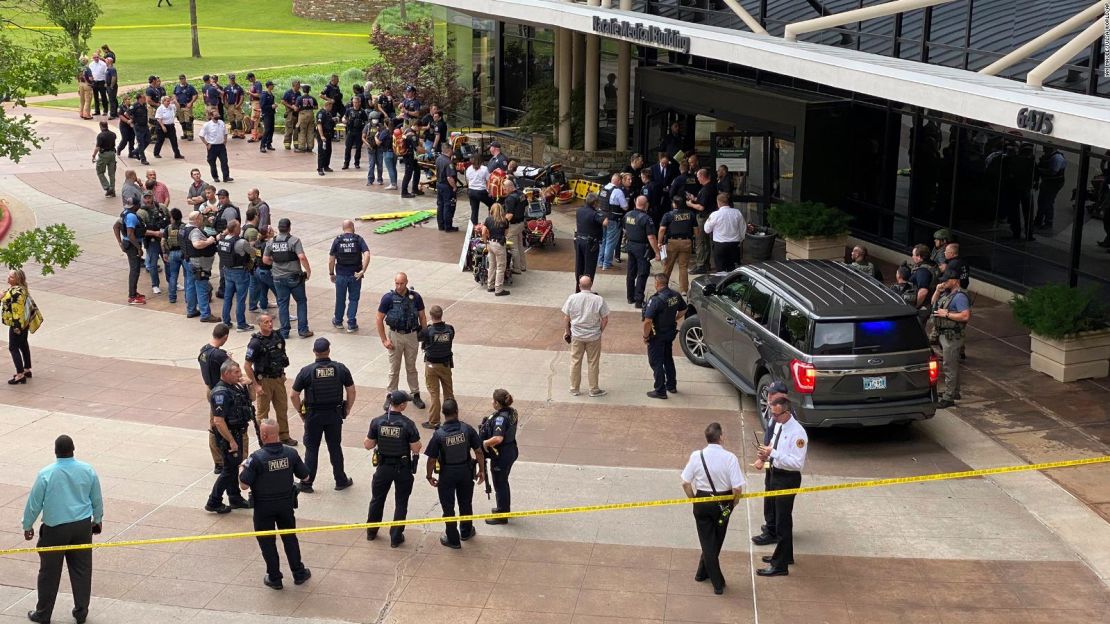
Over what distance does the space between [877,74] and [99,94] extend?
997 inches

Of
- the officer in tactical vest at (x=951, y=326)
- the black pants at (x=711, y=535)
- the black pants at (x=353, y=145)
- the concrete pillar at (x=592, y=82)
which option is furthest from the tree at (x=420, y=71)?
the black pants at (x=711, y=535)

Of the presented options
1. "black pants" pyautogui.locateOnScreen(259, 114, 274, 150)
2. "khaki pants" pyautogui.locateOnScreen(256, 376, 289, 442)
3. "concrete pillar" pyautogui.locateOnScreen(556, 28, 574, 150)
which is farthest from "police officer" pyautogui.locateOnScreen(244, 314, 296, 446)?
"black pants" pyautogui.locateOnScreen(259, 114, 274, 150)

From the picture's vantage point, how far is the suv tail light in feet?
41.7

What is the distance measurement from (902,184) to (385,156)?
1066cm

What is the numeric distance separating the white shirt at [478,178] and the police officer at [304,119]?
9.74 m

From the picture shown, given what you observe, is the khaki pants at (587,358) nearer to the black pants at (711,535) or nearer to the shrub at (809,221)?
the black pants at (711,535)

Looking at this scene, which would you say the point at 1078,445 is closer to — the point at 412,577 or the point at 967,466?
the point at 967,466

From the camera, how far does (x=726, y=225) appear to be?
18438 millimetres

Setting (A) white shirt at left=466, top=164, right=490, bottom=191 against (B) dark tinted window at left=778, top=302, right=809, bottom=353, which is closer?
(B) dark tinted window at left=778, top=302, right=809, bottom=353

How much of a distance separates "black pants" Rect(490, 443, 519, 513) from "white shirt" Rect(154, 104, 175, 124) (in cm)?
1927

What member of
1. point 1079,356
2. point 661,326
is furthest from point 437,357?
point 1079,356

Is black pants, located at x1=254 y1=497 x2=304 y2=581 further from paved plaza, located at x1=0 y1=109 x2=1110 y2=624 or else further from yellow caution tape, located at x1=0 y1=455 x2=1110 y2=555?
paved plaza, located at x1=0 y1=109 x2=1110 y2=624

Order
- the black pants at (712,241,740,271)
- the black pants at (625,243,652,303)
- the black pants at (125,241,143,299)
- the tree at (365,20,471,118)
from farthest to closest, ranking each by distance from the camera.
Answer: the tree at (365,20,471,118), the black pants at (712,241,740,271), the black pants at (125,241,143,299), the black pants at (625,243,652,303)

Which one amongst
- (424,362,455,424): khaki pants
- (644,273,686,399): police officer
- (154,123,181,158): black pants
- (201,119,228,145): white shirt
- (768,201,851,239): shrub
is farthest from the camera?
(154,123,181,158): black pants
